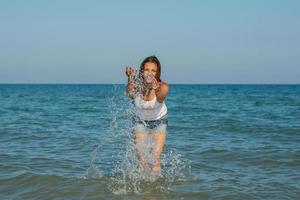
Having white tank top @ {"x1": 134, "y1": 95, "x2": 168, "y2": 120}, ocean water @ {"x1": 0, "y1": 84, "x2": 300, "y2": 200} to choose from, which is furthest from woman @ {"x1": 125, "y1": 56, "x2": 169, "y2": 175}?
ocean water @ {"x1": 0, "y1": 84, "x2": 300, "y2": 200}

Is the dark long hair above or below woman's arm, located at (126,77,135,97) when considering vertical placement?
above

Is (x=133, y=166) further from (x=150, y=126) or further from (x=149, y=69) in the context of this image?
(x=149, y=69)

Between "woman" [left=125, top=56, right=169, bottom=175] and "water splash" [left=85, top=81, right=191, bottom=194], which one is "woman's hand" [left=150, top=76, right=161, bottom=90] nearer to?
"woman" [left=125, top=56, right=169, bottom=175]

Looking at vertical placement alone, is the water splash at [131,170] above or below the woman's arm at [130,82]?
below

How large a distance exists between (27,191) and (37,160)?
7.26 feet

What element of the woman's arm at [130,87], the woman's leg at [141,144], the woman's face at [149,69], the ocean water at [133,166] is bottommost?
the ocean water at [133,166]

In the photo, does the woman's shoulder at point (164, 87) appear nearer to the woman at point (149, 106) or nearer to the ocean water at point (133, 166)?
the woman at point (149, 106)

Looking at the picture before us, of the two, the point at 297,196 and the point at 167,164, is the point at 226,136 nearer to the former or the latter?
the point at 167,164

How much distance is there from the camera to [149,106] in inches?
274

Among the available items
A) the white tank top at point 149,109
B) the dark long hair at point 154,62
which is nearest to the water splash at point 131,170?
the white tank top at point 149,109

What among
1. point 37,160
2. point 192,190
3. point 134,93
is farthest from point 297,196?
point 37,160

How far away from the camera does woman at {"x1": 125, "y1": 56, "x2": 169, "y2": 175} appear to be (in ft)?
22.1

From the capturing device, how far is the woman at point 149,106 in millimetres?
6734

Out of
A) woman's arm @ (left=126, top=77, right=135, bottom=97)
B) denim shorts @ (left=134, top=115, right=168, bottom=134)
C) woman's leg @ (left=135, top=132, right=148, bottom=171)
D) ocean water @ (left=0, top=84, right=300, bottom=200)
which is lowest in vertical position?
ocean water @ (left=0, top=84, right=300, bottom=200)
